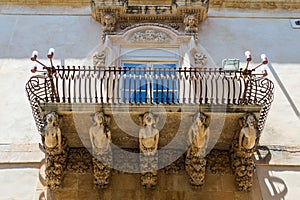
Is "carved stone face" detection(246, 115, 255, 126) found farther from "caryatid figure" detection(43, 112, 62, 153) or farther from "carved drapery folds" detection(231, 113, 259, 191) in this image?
"caryatid figure" detection(43, 112, 62, 153)

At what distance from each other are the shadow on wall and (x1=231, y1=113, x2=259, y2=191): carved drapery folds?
32cm

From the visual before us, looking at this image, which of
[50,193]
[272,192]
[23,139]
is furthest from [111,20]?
[272,192]

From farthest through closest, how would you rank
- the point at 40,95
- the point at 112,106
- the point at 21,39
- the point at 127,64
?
1. the point at 21,39
2. the point at 127,64
3. the point at 40,95
4. the point at 112,106

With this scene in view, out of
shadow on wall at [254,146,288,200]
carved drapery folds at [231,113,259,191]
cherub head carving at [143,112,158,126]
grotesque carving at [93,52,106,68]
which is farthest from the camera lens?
grotesque carving at [93,52,106,68]

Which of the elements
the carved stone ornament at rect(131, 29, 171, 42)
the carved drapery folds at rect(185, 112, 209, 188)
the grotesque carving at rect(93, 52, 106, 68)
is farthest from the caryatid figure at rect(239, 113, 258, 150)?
the grotesque carving at rect(93, 52, 106, 68)

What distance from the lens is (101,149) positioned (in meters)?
8.46

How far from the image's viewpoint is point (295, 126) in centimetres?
973

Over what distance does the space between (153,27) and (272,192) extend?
443cm

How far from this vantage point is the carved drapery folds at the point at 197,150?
8297 millimetres

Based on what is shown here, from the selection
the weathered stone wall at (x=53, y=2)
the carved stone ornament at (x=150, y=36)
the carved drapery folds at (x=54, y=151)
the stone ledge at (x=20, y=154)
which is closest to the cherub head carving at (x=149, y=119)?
the carved drapery folds at (x=54, y=151)

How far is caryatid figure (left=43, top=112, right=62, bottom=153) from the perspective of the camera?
8258 mm

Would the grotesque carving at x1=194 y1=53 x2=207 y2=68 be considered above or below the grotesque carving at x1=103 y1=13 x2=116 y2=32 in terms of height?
below

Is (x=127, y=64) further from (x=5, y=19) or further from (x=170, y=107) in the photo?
(x=5, y=19)

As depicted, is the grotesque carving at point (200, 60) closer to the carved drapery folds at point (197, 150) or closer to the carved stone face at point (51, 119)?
the carved drapery folds at point (197, 150)
